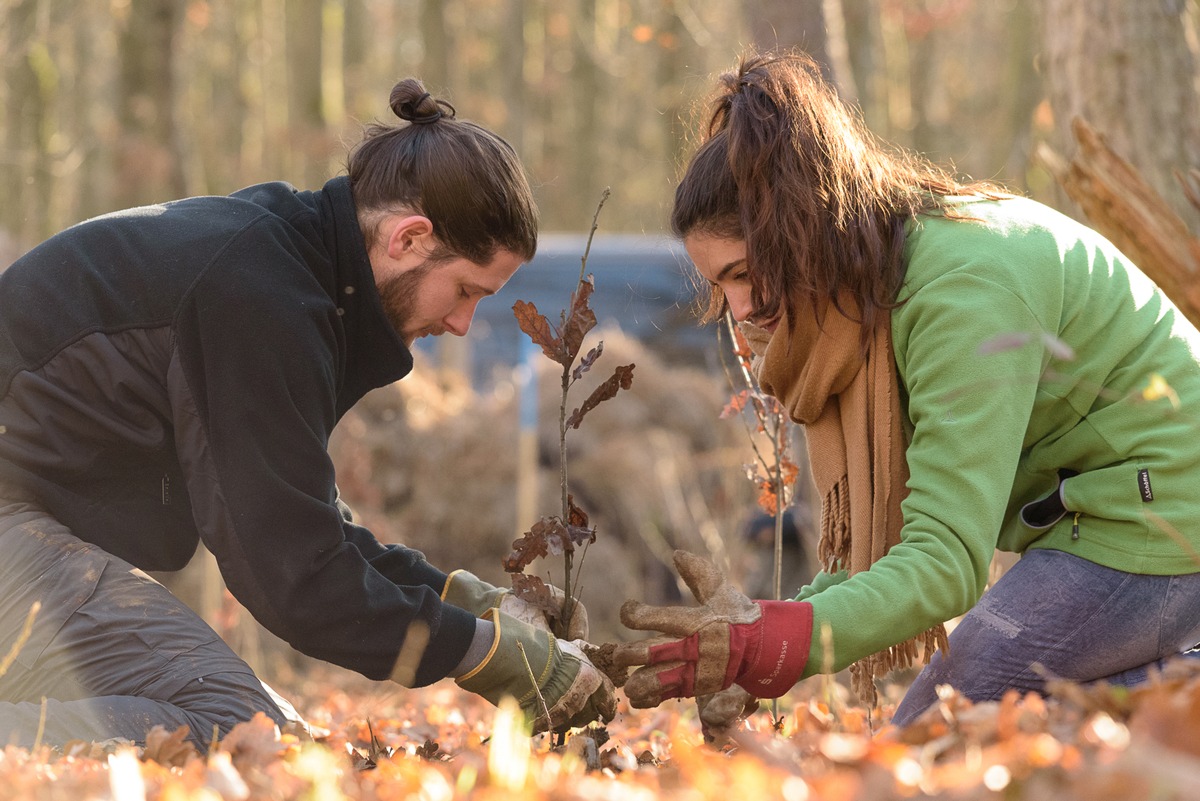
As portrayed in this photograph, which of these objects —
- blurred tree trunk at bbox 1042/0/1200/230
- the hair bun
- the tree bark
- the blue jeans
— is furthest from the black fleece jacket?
blurred tree trunk at bbox 1042/0/1200/230

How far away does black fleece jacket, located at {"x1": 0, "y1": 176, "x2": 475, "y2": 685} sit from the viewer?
263cm

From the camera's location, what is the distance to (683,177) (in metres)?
2.89

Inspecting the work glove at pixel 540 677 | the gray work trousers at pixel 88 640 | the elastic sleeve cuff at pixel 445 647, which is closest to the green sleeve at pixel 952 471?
the work glove at pixel 540 677

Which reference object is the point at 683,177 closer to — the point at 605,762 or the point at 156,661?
the point at 605,762

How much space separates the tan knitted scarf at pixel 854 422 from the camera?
274cm

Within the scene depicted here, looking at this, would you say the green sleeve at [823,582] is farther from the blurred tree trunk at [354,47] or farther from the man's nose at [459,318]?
the blurred tree trunk at [354,47]

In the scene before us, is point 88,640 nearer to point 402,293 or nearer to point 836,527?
point 402,293

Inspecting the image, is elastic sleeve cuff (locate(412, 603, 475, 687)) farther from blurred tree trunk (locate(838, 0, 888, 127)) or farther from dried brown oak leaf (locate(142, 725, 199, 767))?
blurred tree trunk (locate(838, 0, 888, 127))

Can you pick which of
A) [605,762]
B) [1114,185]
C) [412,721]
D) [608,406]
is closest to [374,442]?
[608,406]

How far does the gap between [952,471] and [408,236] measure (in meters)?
1.43

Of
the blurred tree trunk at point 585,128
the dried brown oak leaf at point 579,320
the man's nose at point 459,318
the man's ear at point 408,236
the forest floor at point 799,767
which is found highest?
the man's ear at point 408,236

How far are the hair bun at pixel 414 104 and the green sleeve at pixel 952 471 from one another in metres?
1.35

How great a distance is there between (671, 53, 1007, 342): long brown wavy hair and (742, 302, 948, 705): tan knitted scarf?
0.24ft

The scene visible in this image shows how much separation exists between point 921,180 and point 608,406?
5388 millimetres
